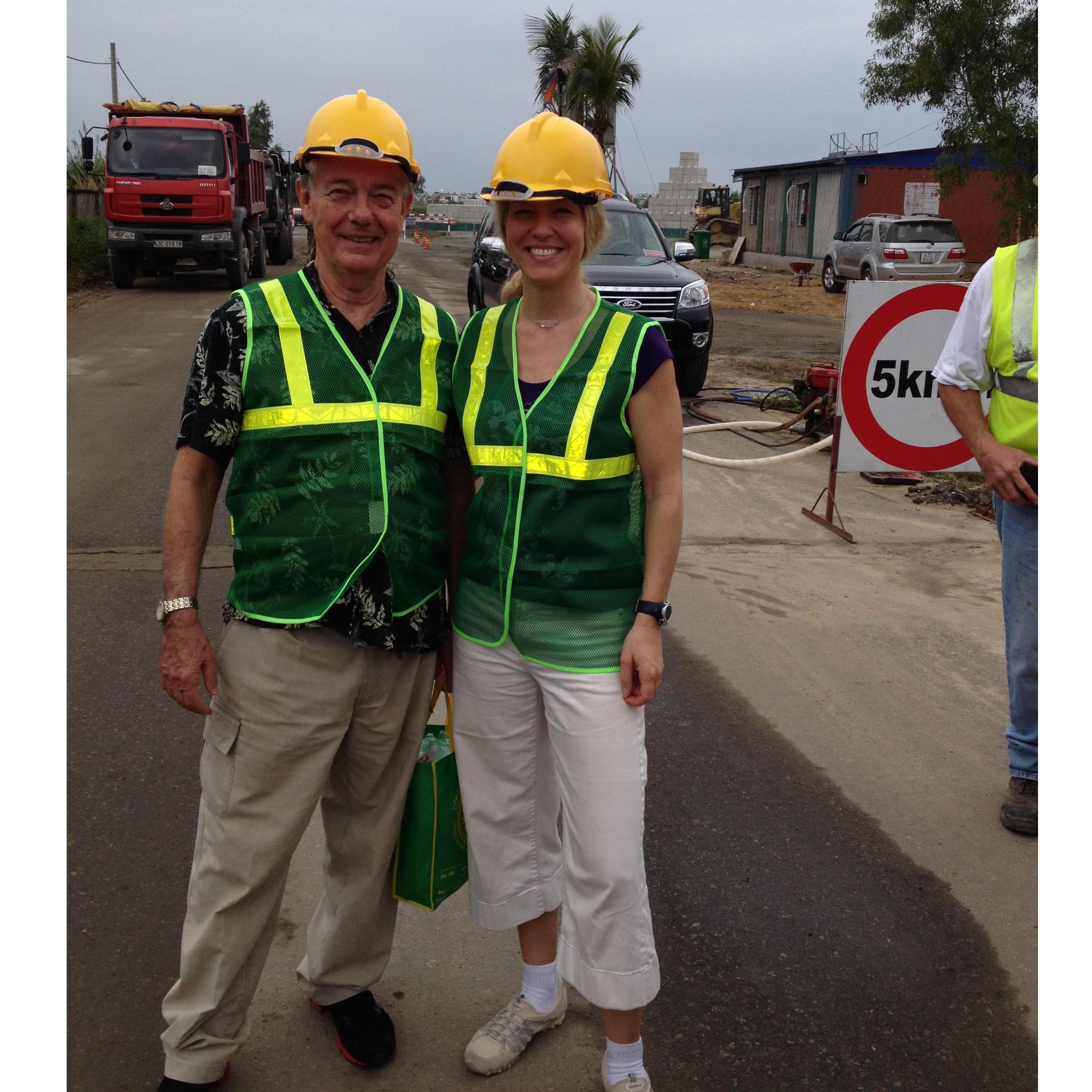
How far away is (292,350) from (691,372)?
33.0ft

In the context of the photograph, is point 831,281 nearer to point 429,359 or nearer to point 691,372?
point 691,372

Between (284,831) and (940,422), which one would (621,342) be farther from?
(940,422)

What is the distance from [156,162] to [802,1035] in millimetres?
22279

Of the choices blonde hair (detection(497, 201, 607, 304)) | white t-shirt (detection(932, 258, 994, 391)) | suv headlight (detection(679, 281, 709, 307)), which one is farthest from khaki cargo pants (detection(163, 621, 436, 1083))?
suv headlight (detection(679, 281, 709, 307))

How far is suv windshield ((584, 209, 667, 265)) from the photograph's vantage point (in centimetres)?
1262

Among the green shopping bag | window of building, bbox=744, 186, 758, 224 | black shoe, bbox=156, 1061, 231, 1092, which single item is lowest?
black shoe, bbox=156, 1061, 231, 1092

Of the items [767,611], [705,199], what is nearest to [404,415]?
[767,611]

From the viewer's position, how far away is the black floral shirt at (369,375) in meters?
2.35

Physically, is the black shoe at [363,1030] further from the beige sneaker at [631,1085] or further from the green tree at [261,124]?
the green tree at [261,124]

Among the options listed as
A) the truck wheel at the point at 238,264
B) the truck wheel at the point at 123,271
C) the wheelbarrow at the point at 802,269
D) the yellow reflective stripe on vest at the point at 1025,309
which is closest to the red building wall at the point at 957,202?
the wheelbarrow at the point at 802,269

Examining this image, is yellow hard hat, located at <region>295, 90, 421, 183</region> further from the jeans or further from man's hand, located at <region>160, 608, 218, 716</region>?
the jeans

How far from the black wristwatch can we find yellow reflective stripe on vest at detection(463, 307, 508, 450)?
49 cm

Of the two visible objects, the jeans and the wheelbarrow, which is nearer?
the jeans

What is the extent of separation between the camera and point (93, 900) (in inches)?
128
